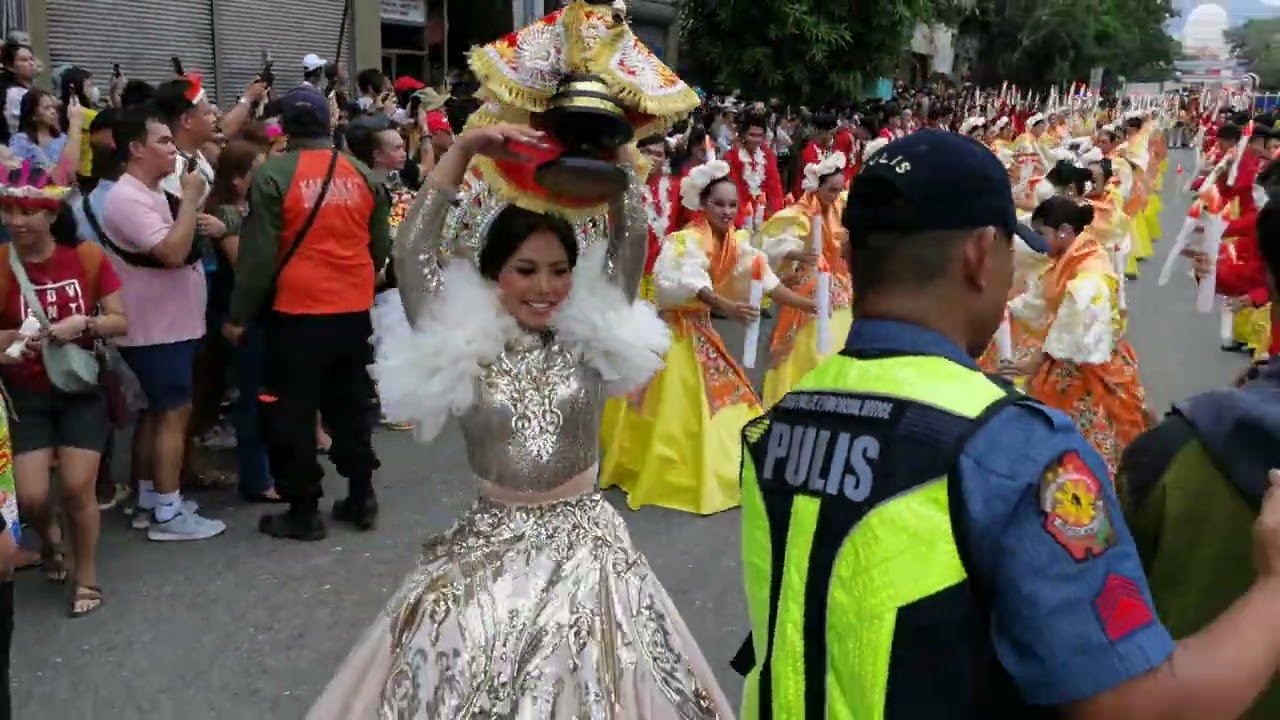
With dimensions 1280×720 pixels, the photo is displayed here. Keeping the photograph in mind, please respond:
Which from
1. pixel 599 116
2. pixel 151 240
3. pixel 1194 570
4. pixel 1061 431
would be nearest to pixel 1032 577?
pixel 1061 431

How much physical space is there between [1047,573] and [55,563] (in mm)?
4689

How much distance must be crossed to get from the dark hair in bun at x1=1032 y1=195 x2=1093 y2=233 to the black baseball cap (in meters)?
4.11

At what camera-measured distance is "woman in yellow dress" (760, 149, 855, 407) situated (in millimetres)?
6910

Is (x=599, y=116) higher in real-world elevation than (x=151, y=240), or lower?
higher

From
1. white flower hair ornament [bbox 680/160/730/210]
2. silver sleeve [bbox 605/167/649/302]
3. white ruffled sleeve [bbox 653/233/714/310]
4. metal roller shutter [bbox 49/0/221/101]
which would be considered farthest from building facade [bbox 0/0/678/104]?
silver sleeve [bbox 605/167/649/302]

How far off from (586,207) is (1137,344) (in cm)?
840

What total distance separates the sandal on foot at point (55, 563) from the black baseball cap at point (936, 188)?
4470 millimetres

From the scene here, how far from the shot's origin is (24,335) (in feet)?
14.0

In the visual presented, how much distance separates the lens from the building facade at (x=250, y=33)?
37.0 ft

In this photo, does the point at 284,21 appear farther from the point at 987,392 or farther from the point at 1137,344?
the point at 987,392

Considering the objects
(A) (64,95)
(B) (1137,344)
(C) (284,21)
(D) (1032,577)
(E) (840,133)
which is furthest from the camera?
(E) (840,133)

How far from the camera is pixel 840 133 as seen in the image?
1491cm

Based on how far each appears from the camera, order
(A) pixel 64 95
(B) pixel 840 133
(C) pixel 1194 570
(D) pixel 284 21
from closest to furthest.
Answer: (C) pixel 1194 570, (A) pixel 64 95, (D) pixel 284 21, (B) pixel 840 133

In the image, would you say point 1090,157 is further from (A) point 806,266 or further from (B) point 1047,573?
(B) point 1047,573
